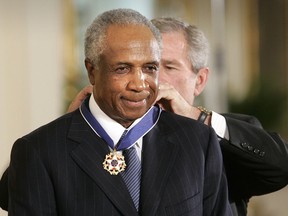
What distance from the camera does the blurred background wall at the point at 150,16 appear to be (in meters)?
5.88

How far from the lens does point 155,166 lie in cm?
198

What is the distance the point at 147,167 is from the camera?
6.48 ft

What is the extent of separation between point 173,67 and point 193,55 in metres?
0.09

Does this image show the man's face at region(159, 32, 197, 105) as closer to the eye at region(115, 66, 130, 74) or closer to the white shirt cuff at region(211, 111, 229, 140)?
the white shirt cuff at region(211, 111, 229, 140)

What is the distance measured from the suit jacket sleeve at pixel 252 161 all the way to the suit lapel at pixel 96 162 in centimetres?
58

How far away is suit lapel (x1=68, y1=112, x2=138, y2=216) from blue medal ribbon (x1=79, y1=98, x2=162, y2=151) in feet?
0.04

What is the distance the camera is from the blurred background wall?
19.3 feet

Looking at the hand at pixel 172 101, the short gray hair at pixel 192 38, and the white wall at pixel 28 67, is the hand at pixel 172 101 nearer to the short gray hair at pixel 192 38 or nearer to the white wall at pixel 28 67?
the short gray hair at pixel 192 38

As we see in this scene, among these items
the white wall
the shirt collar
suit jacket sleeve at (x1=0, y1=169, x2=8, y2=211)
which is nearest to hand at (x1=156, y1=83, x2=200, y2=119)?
the shirt collar

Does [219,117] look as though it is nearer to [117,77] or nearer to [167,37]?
[167,37]

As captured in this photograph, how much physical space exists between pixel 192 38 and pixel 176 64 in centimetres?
12

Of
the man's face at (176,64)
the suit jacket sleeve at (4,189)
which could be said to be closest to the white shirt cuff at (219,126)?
the man's face at (176,64)

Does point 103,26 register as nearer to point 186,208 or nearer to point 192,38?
point 186,208

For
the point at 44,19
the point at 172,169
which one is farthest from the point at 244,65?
the point at 172,169
